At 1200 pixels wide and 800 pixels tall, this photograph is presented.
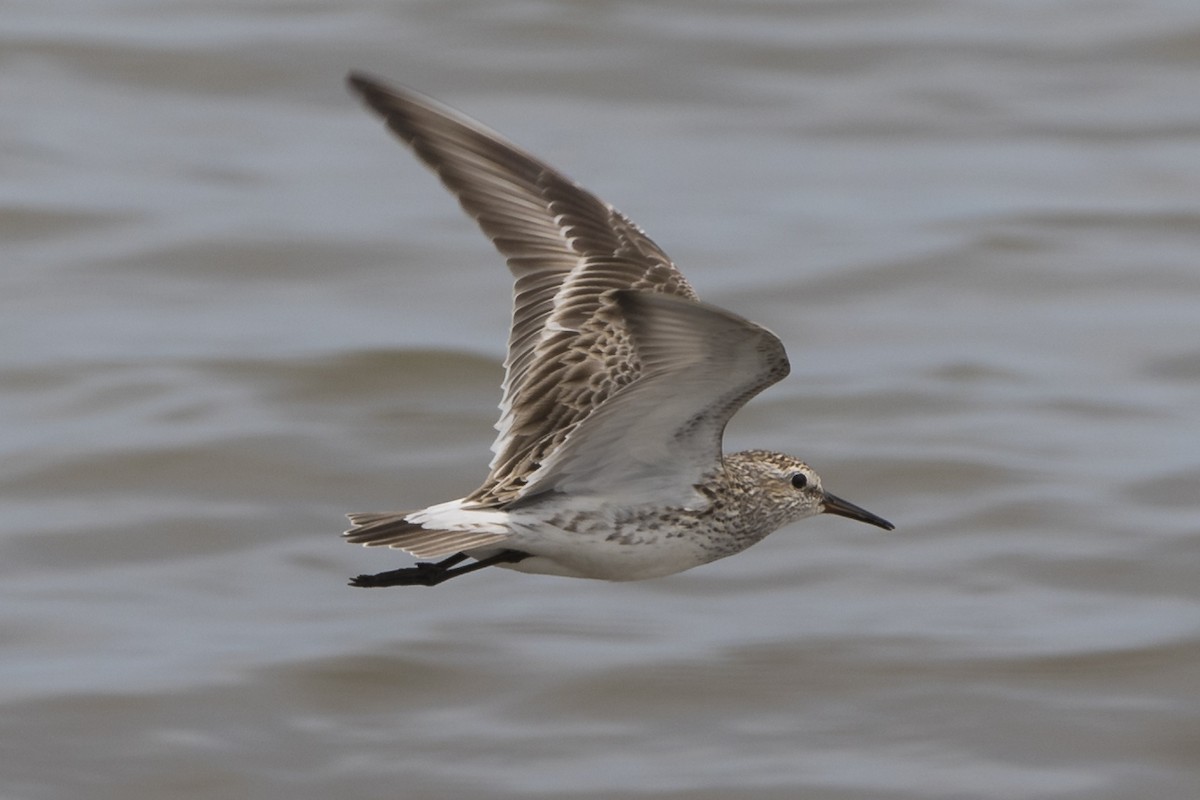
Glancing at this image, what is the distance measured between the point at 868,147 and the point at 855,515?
10.0 m

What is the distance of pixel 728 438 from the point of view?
12.3 metres

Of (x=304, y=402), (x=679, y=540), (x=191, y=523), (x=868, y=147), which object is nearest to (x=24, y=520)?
(x=191, y=523)

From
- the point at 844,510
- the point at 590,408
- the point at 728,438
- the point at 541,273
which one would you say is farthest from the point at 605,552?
the point at 728,438

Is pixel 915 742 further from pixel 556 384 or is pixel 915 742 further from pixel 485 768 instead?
pixel 556 384

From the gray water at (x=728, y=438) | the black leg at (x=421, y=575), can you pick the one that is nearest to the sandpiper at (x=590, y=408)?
the black leg at (x=421, y=575)

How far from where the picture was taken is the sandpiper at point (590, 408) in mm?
5918

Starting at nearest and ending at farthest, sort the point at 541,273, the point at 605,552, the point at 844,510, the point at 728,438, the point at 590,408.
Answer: the point at 605,552, the point at 590,408, the point at 541,273, the point at 844,510, the point at 728,438

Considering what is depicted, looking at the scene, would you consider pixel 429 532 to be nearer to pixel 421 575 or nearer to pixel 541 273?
pixel 421 575

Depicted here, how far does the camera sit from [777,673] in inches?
378

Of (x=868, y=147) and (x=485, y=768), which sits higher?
(x=868, y=147)

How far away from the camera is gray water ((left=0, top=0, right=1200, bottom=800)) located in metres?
9.16

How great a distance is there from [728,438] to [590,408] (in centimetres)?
553

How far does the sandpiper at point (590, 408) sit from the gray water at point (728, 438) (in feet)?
6.95

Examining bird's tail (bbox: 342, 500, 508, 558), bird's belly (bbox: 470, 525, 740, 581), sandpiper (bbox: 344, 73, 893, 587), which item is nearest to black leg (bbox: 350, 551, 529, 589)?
sandpiper (bbox: 344, 73, 893, 587)
